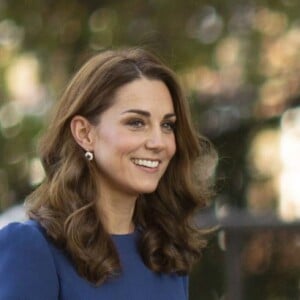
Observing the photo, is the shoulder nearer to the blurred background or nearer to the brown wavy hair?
the brown wavy hair

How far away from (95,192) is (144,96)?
30 centimetres

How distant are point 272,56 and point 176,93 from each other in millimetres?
4458

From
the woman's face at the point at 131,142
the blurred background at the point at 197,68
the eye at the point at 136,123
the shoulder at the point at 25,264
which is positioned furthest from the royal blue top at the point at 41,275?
the blurred background at the point at 197,68

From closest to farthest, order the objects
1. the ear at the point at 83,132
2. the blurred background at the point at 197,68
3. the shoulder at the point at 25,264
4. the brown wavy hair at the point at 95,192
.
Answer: the shoulder at the point at 25,264 < the brown wavy hair at the point at 95,192 < the ear at the point at 83,132 < the blurred background at the point at 197,68

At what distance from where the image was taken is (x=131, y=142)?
11.4 ft

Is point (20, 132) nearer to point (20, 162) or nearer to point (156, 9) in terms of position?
point (20, 162)

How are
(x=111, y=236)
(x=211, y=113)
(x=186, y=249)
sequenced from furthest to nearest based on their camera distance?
1. (x=211, y=113)
2. (x=186, y=249)
3. (x=111, y=236)

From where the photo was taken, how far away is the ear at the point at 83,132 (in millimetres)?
3553

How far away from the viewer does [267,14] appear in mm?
8094

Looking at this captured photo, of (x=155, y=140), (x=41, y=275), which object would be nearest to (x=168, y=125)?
(x=155, y=140)

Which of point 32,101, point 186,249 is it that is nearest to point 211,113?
point 32,101

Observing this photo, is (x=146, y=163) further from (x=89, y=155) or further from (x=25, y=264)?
(x=25, y=264)

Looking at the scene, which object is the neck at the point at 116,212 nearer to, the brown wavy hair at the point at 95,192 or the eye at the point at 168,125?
the brown wavy hair at the point at 95,192

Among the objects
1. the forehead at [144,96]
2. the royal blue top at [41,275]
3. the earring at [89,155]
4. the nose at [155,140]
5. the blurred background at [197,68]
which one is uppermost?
the forehead at [144,96]
